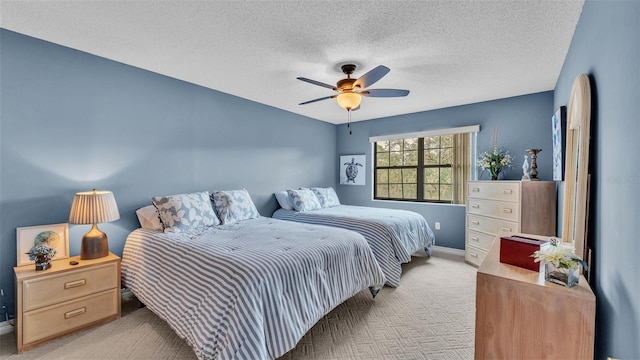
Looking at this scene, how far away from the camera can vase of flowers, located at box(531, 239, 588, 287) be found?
121cm

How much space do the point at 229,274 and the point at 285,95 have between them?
8.62 feet

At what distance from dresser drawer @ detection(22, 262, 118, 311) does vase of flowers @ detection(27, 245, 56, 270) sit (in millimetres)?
133

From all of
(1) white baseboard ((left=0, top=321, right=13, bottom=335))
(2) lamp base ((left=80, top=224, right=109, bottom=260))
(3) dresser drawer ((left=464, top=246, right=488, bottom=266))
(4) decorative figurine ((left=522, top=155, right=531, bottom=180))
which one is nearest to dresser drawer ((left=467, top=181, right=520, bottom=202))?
(4) decorative figurine ((left=522, top=155, right=531, bottom=180))

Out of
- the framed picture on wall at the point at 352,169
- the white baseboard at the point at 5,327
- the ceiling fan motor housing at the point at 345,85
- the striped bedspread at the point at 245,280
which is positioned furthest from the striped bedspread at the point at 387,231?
the white baseboard at the point at 5,327

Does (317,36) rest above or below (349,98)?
above

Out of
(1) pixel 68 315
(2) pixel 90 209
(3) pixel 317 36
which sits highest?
(3) pixel 317 36

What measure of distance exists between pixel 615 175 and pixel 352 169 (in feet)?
14.5

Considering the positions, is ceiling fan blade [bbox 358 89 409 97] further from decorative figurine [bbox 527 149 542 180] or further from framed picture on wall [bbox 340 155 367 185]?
framed picture on wall [bbox 340 155 367 185]

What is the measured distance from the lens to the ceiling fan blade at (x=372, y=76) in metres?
2.13

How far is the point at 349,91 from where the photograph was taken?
2615 mm

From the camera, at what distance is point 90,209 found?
2.22m

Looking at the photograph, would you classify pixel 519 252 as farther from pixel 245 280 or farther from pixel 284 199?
pixel 284 199

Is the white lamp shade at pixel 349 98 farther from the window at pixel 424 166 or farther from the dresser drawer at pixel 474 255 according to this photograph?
the dresser drawer at pixel 474 255

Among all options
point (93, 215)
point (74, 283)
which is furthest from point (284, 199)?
point (74, 283)
